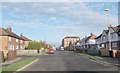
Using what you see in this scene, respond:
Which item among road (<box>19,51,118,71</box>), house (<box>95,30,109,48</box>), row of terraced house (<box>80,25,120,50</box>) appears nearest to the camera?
road (<box>19,51,118,71</box>)

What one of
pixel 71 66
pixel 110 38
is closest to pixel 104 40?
pixel 110 38

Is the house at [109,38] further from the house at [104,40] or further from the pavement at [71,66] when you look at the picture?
the pavement at [71,66]

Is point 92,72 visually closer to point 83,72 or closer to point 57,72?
point 83,72

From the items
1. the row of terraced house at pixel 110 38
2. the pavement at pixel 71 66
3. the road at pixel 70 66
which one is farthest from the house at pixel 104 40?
the road at pixel 70 66

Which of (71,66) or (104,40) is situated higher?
(104,40)

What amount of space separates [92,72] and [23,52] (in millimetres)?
52549

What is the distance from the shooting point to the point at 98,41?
8331cm

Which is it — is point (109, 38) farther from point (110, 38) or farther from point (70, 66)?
point (70, 66)

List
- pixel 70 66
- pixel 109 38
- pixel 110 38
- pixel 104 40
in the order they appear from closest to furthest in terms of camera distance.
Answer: pixel 70 66
pixel 109 38
pixel 110 38
pixel 104 40

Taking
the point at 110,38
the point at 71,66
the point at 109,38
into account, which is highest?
the point at 110,38

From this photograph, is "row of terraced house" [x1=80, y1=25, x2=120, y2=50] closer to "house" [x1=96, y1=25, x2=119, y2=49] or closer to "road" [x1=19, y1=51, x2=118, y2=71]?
"house" [x1=96, y1=25, x2=119, y2=49]

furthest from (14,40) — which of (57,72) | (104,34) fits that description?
(57,72)

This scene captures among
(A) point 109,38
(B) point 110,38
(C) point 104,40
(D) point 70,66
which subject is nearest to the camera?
(D) point 70,66

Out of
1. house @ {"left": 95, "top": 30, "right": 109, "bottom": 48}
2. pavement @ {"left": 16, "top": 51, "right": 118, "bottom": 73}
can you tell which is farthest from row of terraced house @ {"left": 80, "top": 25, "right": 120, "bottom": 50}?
pavement @ {"left": 16, "top": 51, "right": 118, "bottom": 73}
